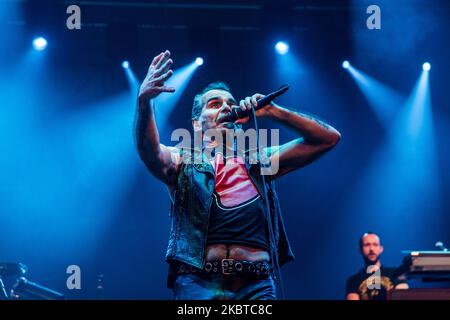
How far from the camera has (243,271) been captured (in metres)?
2.80

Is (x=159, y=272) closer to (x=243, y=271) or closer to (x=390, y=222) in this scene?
(x=390, y=222)

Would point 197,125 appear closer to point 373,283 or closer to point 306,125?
point 306,125

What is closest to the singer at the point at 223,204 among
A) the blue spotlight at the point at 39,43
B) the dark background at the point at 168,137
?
the dark background at the point at 168,137

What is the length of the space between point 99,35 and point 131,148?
63.6 inches

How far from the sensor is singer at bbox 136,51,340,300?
9.25ft

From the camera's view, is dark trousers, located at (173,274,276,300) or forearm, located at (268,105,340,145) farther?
forearm, located at (268,105,340,145)

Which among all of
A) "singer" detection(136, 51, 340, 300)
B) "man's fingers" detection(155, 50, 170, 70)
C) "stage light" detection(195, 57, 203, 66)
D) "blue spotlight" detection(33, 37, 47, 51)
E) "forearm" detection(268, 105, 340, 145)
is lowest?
"singer" detection(136, 51, 340, 300)

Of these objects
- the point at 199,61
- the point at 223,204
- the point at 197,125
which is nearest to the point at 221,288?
the point at 223,204

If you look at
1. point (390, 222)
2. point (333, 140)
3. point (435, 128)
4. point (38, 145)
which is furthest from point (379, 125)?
point (333, 140)

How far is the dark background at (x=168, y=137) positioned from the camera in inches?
328

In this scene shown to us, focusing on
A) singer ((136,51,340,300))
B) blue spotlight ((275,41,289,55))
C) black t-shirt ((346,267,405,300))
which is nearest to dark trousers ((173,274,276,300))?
singer ((136,51,340,300))

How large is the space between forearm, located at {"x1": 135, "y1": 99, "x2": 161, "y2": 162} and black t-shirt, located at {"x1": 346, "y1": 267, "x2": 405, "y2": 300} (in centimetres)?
375

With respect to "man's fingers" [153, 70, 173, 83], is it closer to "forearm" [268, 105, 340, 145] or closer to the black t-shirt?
"forearm" [268, 105, 340, 145]

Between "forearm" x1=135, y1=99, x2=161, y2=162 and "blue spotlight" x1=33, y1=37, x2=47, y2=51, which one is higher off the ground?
"blue spotlight" x1=33, y1=37, x2=47, y2=51
